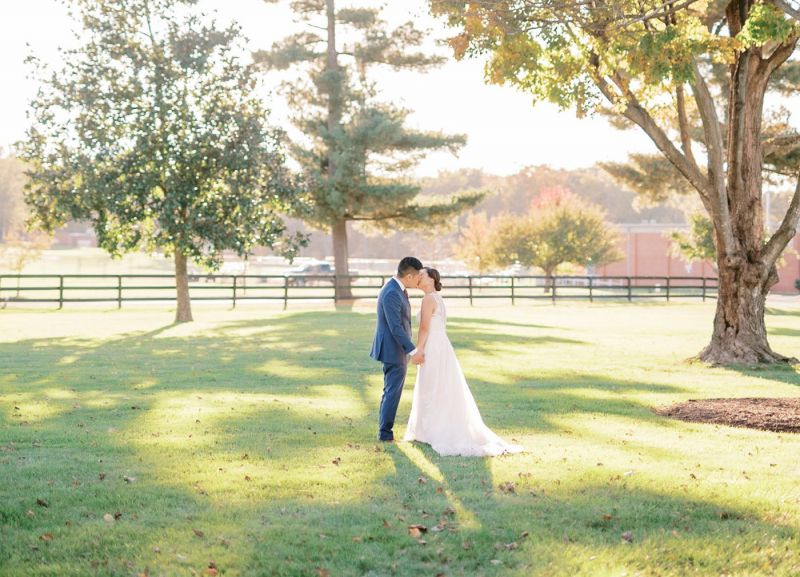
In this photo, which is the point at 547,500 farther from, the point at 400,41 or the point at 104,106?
the point at 400,41

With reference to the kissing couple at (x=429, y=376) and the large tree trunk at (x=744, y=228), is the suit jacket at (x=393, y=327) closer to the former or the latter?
the kissing couple at (x=429, y=376)

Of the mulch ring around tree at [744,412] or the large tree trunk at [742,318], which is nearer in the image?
the mulch ring around tree at [744,412]

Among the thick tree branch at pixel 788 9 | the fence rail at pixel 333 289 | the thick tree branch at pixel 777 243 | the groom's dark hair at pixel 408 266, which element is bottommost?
the fence rail at pixel 333 289

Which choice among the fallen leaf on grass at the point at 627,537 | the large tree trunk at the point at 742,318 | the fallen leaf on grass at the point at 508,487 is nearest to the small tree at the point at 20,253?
the large tree trunk at the point at 742,318

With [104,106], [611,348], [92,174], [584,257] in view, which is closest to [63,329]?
[92,174]

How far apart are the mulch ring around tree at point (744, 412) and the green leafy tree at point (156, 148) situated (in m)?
19.5

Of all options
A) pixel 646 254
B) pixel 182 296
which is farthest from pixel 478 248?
pixel 182 296

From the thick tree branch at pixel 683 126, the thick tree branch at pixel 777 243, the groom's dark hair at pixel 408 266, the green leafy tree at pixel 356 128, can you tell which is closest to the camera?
the groom's dark hair at pixel 408 266

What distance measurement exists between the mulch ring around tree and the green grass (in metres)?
0.38

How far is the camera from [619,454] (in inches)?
400

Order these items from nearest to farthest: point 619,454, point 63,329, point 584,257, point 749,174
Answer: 1. point 619,454
2. point 749,174
3. point 63,329
4. point 584,257

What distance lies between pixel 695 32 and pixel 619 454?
30.7 feet

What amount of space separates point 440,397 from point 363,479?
184 centimetres

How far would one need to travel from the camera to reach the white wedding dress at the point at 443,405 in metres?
10.3
